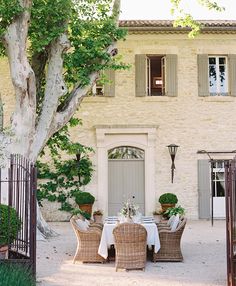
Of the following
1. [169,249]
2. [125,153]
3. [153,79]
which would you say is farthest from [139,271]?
[153,79]

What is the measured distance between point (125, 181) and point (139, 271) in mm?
9184

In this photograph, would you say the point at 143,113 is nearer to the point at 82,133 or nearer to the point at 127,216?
the point at 82,133

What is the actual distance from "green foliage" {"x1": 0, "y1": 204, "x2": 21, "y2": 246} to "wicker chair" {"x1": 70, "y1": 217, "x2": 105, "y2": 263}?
1.81m

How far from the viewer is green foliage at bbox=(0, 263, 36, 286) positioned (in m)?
5.87

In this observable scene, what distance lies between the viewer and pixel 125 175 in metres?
17.7

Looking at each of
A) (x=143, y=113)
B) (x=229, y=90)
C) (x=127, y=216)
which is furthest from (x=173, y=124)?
(x=127, y=216)

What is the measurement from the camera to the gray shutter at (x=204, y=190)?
56.7 ft

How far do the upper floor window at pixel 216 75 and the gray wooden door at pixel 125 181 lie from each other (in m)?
3.37

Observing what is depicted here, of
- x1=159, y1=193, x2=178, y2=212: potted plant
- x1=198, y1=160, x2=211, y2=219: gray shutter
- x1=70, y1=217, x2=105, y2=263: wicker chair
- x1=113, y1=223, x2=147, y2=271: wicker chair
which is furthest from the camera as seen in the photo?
x1=198, y1=160, x2=211, y2=219: gray shutter

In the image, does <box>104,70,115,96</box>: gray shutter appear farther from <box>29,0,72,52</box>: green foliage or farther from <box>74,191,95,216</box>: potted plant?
<box>29,0,72,52</box>: green foliage

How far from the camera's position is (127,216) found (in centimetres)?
976

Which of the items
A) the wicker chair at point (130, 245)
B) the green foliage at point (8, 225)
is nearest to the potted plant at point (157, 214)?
the wicker chair at point (130, 245)

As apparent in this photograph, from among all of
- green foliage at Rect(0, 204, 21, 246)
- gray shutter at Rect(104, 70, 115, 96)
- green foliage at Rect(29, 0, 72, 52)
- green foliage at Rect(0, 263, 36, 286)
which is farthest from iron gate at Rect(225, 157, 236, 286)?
gray shutter at Rect(104, 70, 115, 96)

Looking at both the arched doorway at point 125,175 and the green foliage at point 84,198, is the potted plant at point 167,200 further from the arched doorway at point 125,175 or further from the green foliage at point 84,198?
the green foliage at point 84,198
